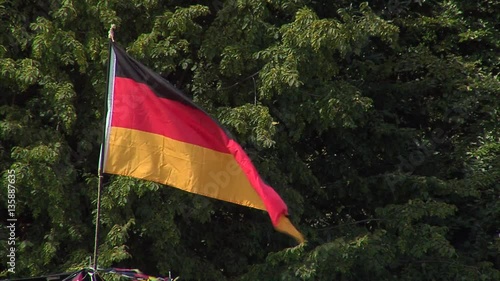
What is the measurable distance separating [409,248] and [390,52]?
289 cm

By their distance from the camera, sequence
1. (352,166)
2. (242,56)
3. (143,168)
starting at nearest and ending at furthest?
(143,168) → (242,56) → (352,166)

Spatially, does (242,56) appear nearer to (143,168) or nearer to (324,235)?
(324,235)

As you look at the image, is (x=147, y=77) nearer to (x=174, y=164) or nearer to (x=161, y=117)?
(x=161, y=117)

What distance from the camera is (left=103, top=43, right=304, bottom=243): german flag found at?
616cm

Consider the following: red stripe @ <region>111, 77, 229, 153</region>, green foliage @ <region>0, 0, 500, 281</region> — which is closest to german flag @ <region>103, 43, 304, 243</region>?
red stripe @ <region>111, 77, 229, 153</region>

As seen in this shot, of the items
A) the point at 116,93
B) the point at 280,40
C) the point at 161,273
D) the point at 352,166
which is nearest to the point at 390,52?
the point at 352,166

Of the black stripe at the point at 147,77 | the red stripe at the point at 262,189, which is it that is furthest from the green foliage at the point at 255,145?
the red stripe at the point at 262,189

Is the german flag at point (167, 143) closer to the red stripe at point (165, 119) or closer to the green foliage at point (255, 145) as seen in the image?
the red stripe at point (165, 119)

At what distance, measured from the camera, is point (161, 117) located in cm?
633

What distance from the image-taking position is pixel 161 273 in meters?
9.36

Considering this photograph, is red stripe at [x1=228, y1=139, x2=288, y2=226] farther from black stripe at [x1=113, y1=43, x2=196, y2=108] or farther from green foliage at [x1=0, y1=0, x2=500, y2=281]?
green foliage at [x1=0, y1=0, x2=500, y2=281]

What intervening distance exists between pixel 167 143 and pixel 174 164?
153mm

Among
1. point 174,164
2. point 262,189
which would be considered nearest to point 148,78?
point 174,164

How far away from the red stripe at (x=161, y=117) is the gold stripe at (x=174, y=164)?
0.05 m
